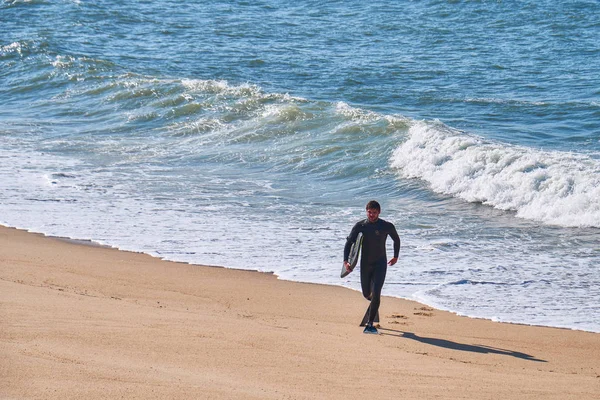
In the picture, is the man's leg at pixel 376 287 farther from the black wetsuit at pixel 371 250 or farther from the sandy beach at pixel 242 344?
the sandy beach at pixel 242 344

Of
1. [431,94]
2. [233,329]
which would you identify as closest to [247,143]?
[431,94]

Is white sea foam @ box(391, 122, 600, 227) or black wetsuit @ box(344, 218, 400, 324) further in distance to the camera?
white sea foam @ box(391, 122, 600, 227)

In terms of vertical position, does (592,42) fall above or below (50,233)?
above

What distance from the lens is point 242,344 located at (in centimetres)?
763

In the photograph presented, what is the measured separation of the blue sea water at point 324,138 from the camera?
38.6 feet

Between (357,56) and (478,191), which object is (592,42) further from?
(478,191)

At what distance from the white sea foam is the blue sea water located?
0.14 ft

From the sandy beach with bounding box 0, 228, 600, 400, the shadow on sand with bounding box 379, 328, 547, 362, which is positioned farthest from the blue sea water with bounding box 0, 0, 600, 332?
the shadow on sand with bounding box 379, 328, 547, 362

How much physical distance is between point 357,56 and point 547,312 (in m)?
19.0

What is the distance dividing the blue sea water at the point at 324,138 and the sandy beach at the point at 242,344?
745 mm

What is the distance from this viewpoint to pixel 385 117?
20.3 meters

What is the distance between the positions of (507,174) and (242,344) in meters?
9.16

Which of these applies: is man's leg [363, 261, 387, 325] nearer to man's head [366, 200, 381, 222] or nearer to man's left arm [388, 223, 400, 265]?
man's left arm [388, 223, 400, 265]

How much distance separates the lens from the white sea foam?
14102 mm
